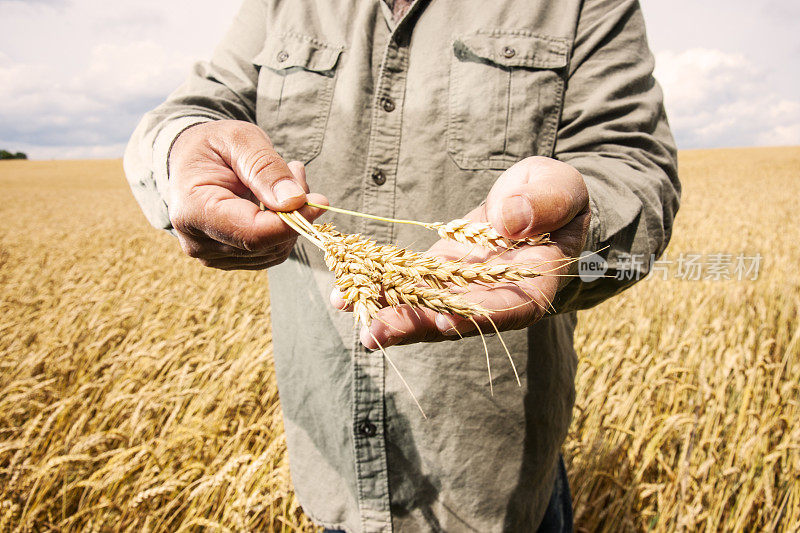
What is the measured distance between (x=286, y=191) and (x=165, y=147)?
1.47 ft

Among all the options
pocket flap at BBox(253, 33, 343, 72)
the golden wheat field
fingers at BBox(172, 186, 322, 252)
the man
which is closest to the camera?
fingers at BBox(172, 186, 322, 252)

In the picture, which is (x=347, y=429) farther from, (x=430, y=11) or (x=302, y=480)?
(x=430, y=11)

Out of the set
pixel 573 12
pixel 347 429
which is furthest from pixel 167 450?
pixel 573 12

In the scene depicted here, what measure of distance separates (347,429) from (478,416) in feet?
1.42

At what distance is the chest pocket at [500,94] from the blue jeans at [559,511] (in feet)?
4.37

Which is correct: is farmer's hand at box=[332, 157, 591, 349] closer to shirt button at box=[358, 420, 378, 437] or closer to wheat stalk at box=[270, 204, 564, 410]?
wheat stalk at box=[270, 204, 564, 410]

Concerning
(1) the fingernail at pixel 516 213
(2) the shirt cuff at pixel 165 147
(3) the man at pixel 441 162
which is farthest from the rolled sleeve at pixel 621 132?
(2) the shirt cuff at pixel 165 147

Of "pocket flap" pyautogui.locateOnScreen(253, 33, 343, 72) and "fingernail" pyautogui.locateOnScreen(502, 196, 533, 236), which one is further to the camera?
"pocket flap" pyautogui.locateOnScreen(253, 33, 343, 72)

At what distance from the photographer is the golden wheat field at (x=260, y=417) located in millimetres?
2215

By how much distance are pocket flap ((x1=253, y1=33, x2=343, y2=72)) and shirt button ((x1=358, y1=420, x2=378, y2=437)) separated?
47.0 inches

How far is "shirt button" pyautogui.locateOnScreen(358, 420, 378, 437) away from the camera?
1473 mm

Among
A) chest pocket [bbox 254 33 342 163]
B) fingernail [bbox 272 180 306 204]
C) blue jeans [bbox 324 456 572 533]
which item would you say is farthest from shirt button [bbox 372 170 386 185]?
blue jeans [bbox 324 456 572 533]

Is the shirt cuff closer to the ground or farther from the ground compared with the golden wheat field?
farther from the ground

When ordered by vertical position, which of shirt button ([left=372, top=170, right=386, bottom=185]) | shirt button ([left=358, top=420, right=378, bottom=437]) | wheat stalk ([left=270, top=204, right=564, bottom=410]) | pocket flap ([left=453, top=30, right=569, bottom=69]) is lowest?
shirt button ([left=358, top=420, right=378, bottom=437])
